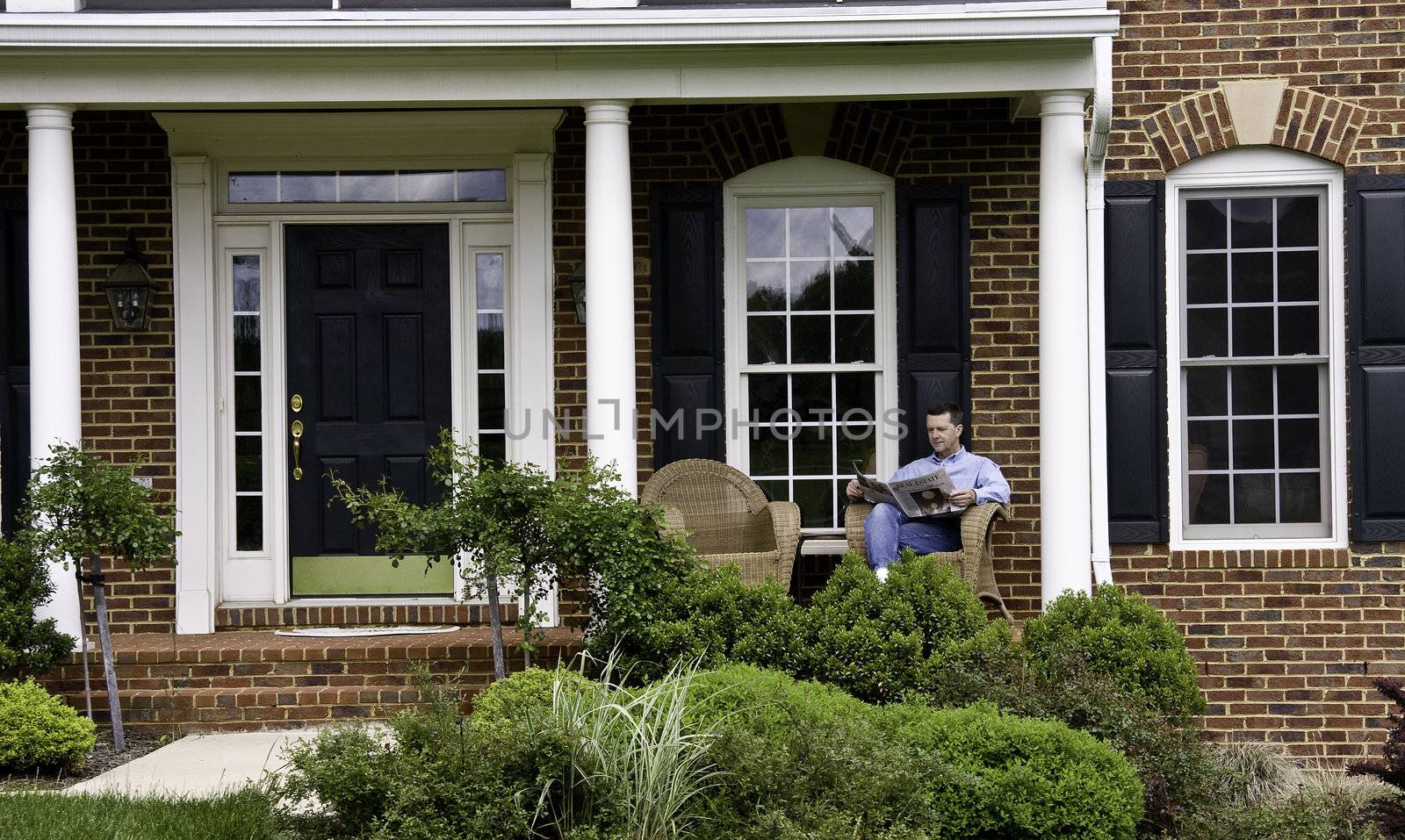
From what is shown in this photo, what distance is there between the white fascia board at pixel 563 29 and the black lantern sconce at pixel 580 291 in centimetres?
146

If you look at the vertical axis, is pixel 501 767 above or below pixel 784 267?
below

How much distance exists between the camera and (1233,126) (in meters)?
Result: 7.09

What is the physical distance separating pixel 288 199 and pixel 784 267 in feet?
9.11

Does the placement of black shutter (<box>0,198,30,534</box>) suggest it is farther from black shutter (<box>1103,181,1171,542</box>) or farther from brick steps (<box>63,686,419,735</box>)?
black shutter (<box>1103,181,1171,542</box>)

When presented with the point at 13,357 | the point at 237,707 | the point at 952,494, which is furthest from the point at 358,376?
the point at 952,494

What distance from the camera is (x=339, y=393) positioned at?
25.0 feet

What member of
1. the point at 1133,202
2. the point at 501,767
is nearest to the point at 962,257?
the point at 1133,202

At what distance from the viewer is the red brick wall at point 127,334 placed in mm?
7430

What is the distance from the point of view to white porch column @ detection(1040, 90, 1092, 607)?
6492mm

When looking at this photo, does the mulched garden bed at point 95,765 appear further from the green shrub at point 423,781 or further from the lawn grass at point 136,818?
the green shrub at point 423,781

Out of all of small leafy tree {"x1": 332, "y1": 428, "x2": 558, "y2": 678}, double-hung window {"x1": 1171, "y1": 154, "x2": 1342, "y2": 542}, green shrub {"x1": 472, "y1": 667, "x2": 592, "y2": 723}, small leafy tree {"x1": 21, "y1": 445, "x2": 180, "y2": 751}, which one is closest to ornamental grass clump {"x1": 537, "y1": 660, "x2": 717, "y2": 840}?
green shrub {"x1": 472, "y1": 667, "x2": 592, "y2": 723}

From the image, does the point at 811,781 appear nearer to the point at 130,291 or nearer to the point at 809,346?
the point at 809,346

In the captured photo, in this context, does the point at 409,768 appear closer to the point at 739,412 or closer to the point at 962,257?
the point at 739,412

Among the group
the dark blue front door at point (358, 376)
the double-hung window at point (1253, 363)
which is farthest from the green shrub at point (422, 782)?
the double-hung window at point (1253, 363)
